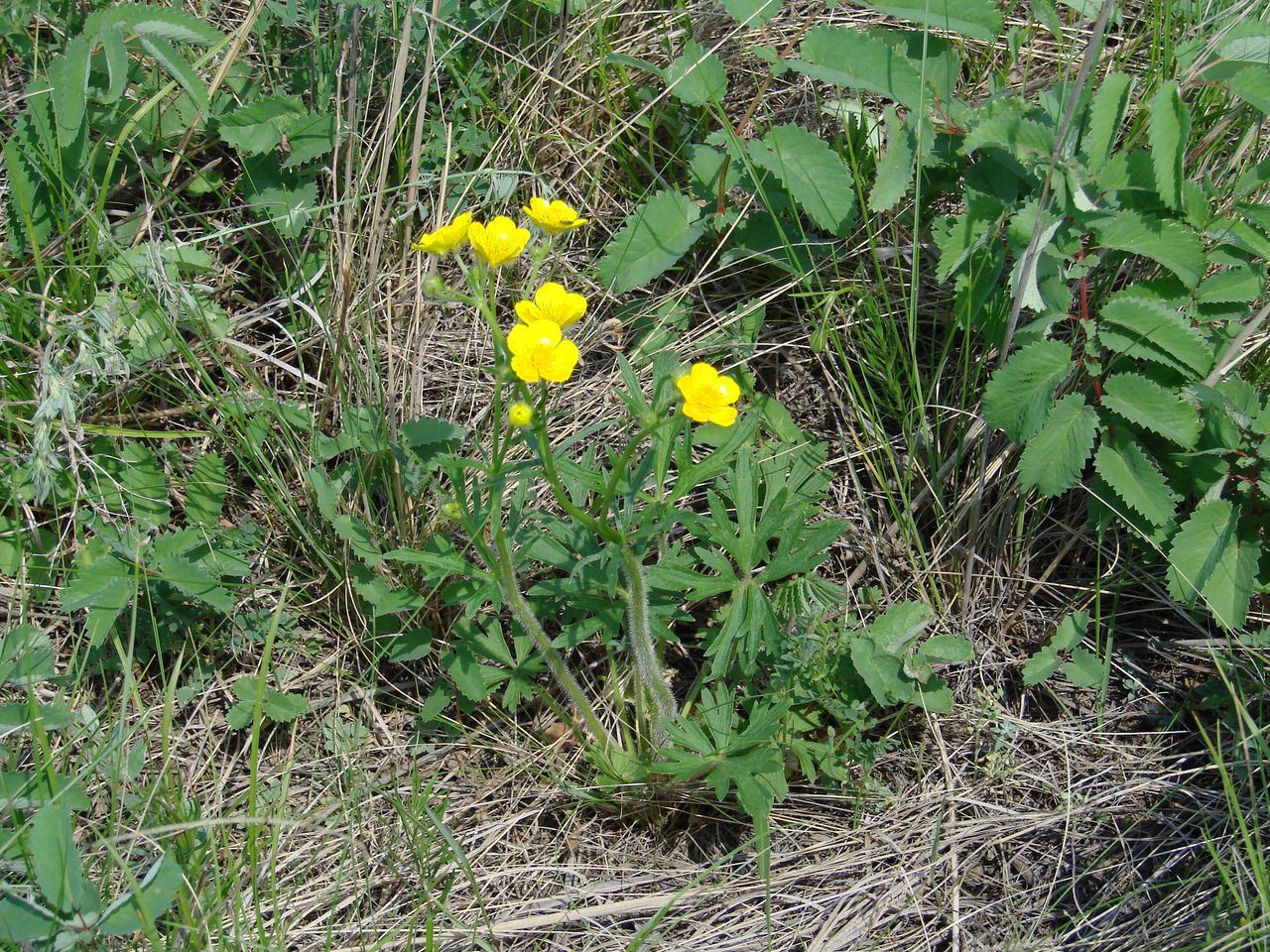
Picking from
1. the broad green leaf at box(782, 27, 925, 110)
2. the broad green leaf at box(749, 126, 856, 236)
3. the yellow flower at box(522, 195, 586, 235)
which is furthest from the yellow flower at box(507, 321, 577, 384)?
the broad green leaf at box(782, 27, 925, 110)

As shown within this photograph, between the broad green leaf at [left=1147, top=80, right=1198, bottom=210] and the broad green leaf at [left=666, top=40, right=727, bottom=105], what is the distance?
98cm

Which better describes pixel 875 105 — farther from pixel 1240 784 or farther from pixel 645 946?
pixel 645 946

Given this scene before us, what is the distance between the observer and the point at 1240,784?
7.01 ft

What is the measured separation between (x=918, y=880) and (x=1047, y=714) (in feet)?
1.85

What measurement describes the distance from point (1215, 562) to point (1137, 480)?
0.23 metres

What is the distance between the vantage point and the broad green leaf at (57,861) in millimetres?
1631

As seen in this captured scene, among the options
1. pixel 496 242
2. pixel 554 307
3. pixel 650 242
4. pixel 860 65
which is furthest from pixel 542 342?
pixel 860 65

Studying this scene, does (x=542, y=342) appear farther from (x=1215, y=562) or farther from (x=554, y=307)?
(x=1215, y=562)

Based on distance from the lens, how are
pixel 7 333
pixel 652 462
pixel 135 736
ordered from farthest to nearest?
pixel 7 333 < pixel 135 736 < pixel 652 462

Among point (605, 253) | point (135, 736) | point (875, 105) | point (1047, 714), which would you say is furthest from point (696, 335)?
point (135, 736)

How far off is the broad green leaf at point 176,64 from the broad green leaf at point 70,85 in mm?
151

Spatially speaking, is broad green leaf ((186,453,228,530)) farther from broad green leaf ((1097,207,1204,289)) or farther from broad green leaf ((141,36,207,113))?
broad green leaf ((1097,207,1204,289))

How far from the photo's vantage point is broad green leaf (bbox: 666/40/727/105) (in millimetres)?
2502

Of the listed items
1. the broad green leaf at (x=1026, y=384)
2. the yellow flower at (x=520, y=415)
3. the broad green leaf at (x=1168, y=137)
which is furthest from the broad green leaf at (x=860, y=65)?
the yellow flower at (x=520, y=415)
